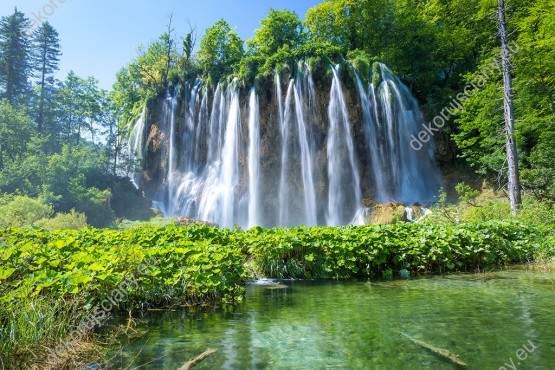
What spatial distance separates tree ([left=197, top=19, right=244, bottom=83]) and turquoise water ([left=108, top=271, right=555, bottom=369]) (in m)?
25.7

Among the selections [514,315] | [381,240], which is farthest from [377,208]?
[514,315]

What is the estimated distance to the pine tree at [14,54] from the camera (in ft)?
148

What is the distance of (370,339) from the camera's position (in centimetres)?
373

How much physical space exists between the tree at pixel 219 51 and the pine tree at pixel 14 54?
91.8 ft

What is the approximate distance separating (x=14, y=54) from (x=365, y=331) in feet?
192

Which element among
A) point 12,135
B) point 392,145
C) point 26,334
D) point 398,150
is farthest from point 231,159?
point 12,135

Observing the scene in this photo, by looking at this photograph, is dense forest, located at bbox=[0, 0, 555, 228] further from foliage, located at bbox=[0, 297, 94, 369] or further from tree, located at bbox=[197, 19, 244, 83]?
foliage, located at bbox=[0, 297, 94, 369]

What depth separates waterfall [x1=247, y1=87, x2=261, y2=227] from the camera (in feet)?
78.9

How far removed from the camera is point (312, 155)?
2372 centimetres

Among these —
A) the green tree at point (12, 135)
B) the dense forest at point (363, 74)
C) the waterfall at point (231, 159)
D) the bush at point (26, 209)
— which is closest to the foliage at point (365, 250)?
the dense forest at point (363, 74)

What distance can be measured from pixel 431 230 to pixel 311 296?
13.5 ft

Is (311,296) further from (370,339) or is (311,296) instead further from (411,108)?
(411,108)

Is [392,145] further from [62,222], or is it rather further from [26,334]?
[26,334]

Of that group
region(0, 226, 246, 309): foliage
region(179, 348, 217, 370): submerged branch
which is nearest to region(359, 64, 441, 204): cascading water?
region(0, 226, 246, 309): foliage
